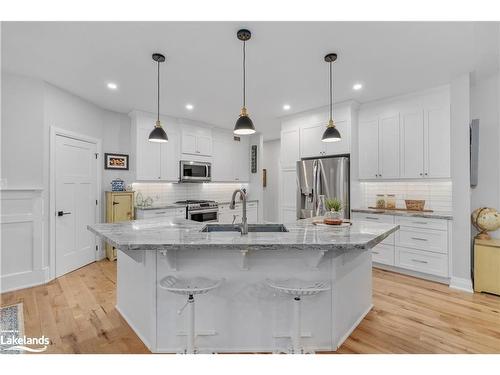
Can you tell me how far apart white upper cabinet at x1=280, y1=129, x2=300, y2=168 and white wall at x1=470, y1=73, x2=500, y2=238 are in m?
2.55

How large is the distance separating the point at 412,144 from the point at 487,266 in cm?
178

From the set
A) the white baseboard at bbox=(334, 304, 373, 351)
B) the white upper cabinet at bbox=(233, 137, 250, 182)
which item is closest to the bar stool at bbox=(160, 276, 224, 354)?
the white baseboard at bbox=(334, 304, 373, 351)

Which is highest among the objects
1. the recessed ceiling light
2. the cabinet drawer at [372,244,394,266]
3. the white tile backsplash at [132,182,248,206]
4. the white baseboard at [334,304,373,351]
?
the recessed ceiling light

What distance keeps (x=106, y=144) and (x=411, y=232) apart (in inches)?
202

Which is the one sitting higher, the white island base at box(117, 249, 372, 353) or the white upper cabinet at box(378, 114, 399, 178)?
the white upper cabinet at box(378, 114, 399, 178)

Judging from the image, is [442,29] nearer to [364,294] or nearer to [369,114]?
[369,114]

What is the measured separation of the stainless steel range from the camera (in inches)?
199

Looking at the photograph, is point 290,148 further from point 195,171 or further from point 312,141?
point 195,171

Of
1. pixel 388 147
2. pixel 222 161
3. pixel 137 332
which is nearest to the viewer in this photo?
pixel 137 332

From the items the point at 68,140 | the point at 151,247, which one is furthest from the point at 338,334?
the point at 68,140

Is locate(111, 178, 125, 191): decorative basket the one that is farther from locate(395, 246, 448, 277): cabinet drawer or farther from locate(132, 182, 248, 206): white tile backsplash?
locate(395, 246, 448, 277): cabinet drawer

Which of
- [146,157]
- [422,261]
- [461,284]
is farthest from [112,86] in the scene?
[461,284]

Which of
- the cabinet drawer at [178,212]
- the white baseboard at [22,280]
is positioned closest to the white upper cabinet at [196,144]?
the cabinet drawer at [178,212]

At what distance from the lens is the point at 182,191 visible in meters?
5.62
